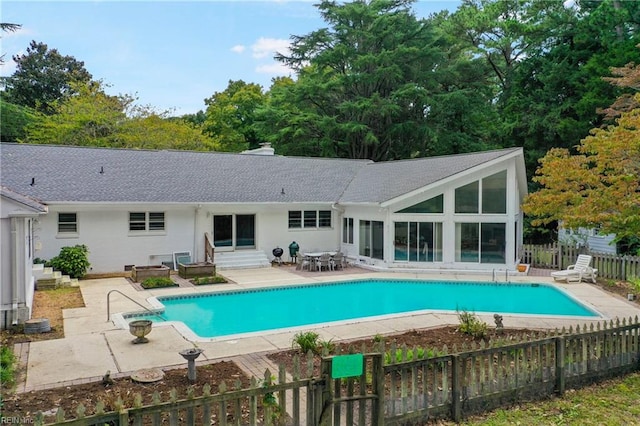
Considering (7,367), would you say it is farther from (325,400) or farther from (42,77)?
(42,77)

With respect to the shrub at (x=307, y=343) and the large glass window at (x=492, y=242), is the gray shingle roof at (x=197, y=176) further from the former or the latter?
the shrub at (x=307, y=343)

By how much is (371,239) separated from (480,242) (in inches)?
180

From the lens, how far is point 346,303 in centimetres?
1416

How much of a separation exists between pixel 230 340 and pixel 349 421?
4.73m

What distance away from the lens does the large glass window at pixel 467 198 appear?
1841 centimetres

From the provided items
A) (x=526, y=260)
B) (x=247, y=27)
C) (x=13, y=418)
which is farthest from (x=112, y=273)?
(x=526, y=260)

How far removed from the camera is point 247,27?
19656mm

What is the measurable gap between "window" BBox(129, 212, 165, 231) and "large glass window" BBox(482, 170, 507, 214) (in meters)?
13.2

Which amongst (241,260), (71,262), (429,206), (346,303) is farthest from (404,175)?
(71,262)

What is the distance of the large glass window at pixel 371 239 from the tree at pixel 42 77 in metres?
33.2

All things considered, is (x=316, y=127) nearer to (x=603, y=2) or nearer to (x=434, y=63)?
(x=434, y=63)

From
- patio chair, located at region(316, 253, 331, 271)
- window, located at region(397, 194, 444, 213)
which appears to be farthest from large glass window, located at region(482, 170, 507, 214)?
patio chair, located at region(316, 253, 331, 271)

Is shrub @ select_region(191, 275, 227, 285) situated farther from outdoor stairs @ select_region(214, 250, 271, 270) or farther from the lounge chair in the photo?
the lounge chair

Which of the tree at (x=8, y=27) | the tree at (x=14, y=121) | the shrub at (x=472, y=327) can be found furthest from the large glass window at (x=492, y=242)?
the tree at (x=14, y=121)
